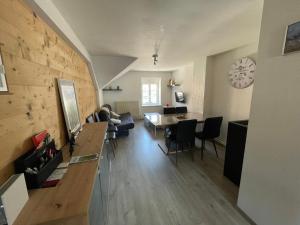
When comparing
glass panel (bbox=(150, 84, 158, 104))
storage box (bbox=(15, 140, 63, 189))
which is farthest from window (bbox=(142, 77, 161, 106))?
storage box (bbox=(15, 140, 63, 189))

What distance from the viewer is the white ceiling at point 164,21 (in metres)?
1.38

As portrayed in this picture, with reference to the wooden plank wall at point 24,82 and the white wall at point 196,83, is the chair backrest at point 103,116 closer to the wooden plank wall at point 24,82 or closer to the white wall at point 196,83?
the wooden plank wall at point 24,82

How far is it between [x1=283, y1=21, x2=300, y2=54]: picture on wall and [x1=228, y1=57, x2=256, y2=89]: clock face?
1801 millimetres

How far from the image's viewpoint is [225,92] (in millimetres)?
3410

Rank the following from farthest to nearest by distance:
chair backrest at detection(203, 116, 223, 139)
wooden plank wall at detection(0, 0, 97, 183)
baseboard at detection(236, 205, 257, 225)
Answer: chair backrest at detection(203, 116, 223, 139) < baseboard at detection(236, 205, 257, 225) < wooden plank wall at detection(0, 0, 97, 183)

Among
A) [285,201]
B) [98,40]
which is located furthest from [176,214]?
[98,40]

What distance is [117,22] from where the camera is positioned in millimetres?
1759

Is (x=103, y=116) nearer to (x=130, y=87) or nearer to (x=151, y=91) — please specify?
(x=130, y=87)

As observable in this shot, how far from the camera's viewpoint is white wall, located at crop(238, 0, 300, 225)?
1111 millimetres

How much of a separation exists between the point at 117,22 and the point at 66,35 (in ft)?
2.15

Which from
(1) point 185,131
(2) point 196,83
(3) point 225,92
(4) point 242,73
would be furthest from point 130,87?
(4) point 242,73

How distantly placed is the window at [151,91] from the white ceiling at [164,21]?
4.11 metres

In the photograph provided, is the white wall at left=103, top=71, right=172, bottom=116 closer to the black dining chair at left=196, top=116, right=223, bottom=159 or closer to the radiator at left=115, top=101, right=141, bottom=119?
the radiator at left=115, top=101, right=141, bottom=119

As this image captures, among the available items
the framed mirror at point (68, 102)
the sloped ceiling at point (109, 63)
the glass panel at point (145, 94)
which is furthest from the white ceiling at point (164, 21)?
the glass panel at point (145, 94)
